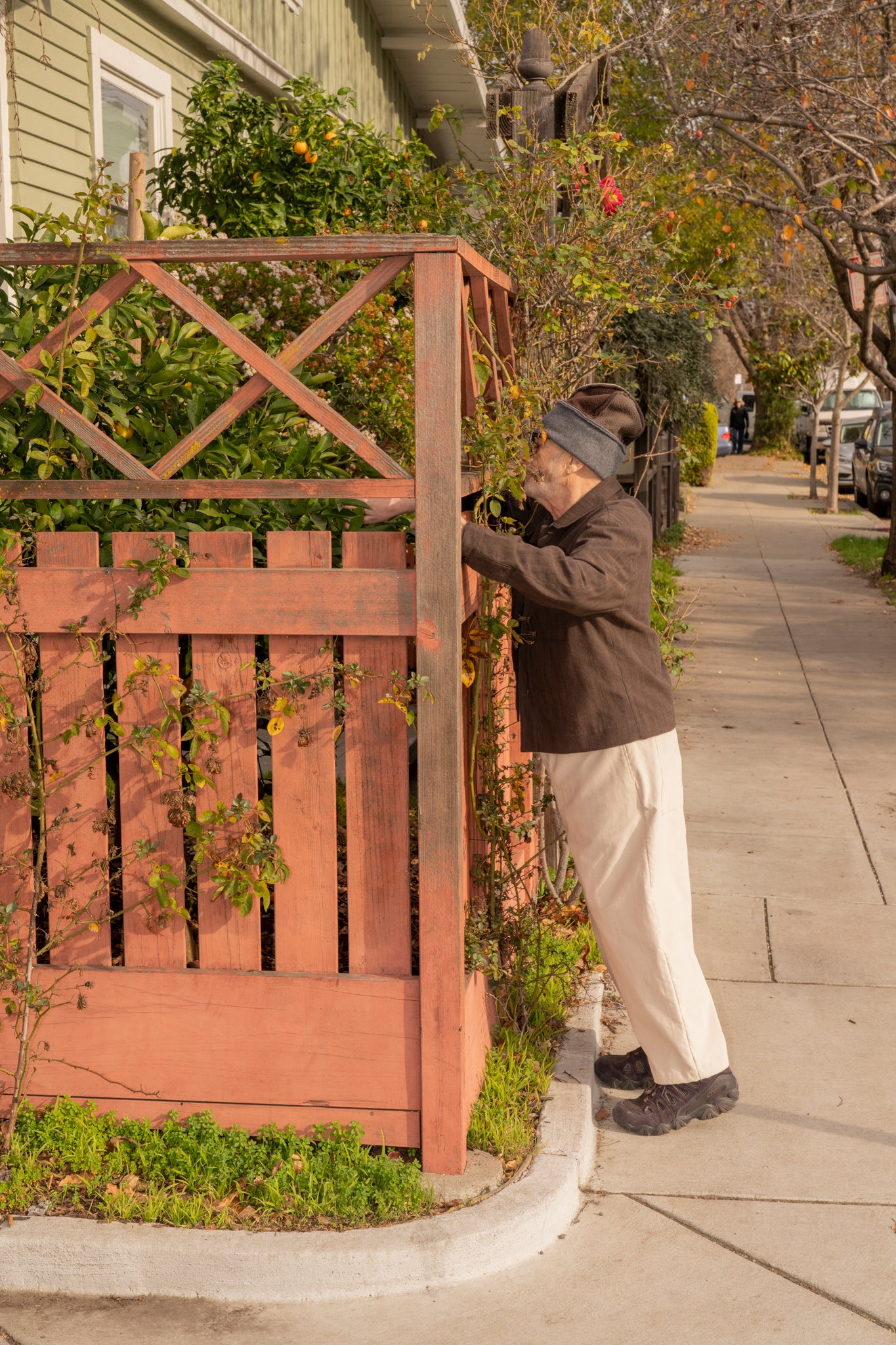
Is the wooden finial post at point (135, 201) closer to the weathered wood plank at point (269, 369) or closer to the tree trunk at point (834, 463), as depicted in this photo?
the weathered wood plank at point (269, 369)

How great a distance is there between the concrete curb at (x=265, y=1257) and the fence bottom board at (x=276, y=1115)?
0.84ft

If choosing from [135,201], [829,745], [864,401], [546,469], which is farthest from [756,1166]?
[864,401]

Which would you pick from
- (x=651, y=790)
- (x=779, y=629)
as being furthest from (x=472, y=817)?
(x=779, y=629)

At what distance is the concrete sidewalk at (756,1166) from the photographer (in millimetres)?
2768

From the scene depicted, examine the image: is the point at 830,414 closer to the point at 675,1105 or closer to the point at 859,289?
the point at 859,289

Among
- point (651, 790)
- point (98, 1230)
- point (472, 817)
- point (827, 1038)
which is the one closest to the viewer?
point (98, 1230)

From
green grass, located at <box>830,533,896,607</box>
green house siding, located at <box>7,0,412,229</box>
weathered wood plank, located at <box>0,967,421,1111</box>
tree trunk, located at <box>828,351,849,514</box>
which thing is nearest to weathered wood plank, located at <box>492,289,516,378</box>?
weathered wood plank, located at <box>0,967,421,1111</box>

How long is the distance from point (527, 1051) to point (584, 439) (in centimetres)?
168

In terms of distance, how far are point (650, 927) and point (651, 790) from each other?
354 millimetres

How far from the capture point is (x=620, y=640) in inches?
130

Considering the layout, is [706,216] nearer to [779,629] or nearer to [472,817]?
[779,629]

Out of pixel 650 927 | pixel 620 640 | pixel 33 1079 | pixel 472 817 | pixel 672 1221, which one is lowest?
pixel 672 1221

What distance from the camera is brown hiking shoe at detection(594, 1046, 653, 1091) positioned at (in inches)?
149

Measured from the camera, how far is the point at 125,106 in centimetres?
788
